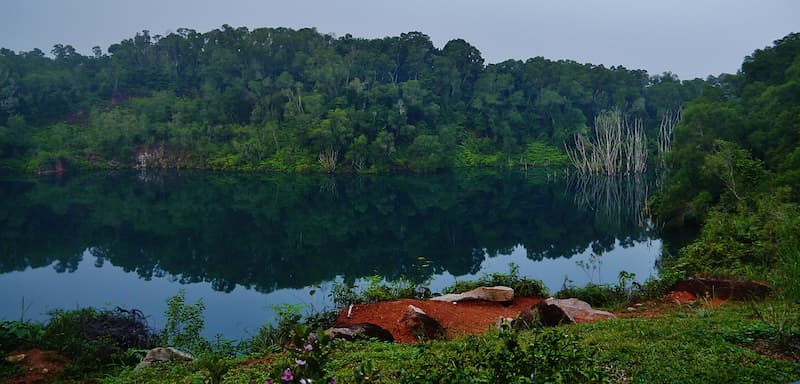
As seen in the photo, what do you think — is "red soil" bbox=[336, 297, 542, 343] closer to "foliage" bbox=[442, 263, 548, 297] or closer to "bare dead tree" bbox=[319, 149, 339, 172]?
"foliage" bbox=[442, 263, 548, 297]

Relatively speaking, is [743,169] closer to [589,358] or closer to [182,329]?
[589,358]

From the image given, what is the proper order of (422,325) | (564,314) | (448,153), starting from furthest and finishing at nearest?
(448,153), (422,325), (564,314)

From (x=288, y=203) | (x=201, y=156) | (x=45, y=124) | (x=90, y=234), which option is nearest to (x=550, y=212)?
(x=288, y=203)

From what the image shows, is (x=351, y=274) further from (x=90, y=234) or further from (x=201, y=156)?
(x=201, y=156)

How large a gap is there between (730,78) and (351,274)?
72.7 ft

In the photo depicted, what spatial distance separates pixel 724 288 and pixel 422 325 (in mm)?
4600

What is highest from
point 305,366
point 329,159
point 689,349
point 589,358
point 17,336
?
point 329,159

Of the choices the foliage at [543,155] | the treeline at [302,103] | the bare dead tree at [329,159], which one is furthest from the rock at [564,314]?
the foliage at [543,155]

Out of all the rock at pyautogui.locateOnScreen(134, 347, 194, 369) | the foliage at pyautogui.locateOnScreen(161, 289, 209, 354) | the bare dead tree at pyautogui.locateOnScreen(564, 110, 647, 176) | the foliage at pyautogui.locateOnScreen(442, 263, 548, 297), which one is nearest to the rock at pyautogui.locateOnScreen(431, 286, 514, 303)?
the foliage at pyautogui.locateOnScreen(442, 263, 548, 297)

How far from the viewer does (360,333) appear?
6156mm

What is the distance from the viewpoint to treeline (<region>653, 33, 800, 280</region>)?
1105 centimetres

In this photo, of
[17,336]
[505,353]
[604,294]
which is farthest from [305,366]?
[604,294]

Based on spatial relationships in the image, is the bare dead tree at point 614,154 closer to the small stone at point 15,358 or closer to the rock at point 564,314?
the rock at point 564,314

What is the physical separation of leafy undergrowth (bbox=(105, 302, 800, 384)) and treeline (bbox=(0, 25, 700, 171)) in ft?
144
